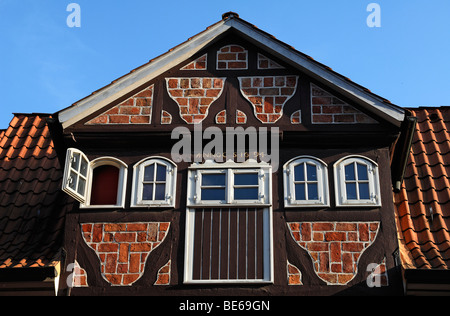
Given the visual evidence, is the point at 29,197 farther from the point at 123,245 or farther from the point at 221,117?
the point at 221,117

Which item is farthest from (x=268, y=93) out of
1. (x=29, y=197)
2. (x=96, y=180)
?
(x=29, y=197)

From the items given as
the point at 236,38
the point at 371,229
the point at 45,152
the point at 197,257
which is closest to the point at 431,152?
the point at 371,229

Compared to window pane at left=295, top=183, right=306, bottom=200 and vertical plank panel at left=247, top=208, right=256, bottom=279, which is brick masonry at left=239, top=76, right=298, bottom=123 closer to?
window pane at left=295, top=183, right=306, bottom=200

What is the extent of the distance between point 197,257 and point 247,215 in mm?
889

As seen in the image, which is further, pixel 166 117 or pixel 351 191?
pixel 166 117

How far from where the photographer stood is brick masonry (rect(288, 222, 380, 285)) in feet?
34.2

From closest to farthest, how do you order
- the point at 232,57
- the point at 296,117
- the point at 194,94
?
the point at 296,117, the point at 194,94, the point at 232,57

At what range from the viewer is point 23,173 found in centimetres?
1303

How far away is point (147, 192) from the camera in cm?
1116

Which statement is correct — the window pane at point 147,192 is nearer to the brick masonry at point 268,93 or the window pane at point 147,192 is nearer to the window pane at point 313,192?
the brick masonry at point 268,93

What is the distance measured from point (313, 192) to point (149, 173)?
232 cm

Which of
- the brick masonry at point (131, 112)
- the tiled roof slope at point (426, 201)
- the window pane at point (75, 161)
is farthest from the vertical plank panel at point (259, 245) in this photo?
the window pane at point (75, 161)

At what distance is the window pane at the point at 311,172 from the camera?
439 inches

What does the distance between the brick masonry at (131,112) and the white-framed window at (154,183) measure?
0.68m
